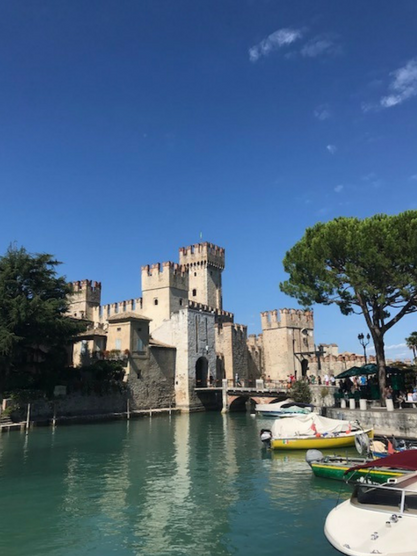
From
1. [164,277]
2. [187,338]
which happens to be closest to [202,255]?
[164,277]

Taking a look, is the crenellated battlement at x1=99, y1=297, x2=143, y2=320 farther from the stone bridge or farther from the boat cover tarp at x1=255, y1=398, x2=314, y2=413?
the boat cover tarp at x1=255, y1=398, x2=314, y2=413

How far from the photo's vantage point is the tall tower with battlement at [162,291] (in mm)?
43312

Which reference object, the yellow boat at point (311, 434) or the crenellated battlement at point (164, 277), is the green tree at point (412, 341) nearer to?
the yellow boat at point (311, 434)

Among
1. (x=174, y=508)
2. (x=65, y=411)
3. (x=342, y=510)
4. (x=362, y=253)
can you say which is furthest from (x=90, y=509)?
(x=65, y=411)

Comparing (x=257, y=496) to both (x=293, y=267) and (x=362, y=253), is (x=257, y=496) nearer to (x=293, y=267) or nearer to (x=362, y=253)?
(x=362, y=253)

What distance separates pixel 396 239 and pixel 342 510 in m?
14.5

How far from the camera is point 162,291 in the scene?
43.8 metres

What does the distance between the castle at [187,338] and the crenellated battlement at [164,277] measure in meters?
0.10

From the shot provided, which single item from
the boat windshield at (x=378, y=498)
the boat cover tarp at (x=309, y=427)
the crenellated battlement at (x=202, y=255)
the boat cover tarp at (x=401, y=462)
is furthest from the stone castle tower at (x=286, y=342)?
the boat windshield at (x=378, y=498)

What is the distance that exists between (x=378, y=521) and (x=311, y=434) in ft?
36.0

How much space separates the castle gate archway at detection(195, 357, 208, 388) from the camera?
3978 cm

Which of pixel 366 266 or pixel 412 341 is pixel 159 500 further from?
pixel 412 341

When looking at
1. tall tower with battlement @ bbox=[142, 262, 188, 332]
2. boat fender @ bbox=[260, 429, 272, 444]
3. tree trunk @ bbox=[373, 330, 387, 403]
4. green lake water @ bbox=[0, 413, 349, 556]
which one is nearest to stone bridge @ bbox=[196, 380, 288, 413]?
tall tower with battlement @ bbox=[142, 262, 188, 332]

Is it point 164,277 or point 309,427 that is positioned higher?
point 164,277
